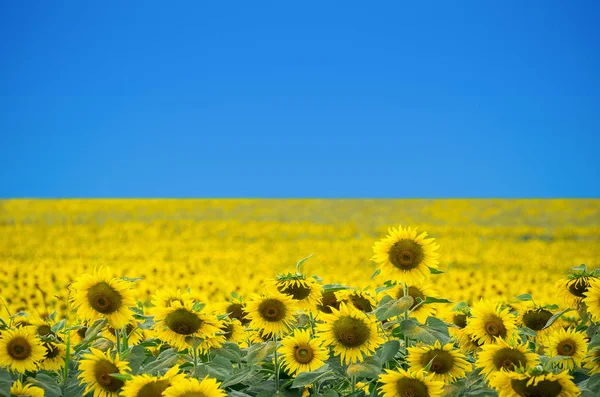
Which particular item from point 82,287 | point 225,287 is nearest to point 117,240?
point 225,287

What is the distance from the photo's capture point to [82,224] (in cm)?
2269

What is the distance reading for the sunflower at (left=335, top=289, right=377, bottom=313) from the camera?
9.95 ft

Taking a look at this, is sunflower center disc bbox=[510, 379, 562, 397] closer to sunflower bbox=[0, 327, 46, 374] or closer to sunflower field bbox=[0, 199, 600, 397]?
sunflower field bbox=[0, 199, 600, 397]

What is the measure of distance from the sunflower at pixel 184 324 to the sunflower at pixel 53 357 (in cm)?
63

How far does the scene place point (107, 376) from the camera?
8.25ft

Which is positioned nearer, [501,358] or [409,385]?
[409,385]

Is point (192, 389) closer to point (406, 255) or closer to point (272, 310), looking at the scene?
point (272, 310)

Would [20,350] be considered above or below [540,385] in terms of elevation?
above

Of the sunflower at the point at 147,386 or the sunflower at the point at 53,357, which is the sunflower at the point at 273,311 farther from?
the sunflower at the point at 53,357

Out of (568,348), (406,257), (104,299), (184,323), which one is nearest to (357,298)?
(406,257)

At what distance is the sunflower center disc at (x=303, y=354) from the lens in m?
2.68

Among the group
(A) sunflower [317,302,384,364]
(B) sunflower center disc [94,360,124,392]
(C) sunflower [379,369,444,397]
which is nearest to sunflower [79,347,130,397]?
(B) sunflower center disc [94,360,124,392]

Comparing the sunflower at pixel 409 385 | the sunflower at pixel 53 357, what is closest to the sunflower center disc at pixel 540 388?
the sunflower at pixel 409 385

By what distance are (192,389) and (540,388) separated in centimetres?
119
